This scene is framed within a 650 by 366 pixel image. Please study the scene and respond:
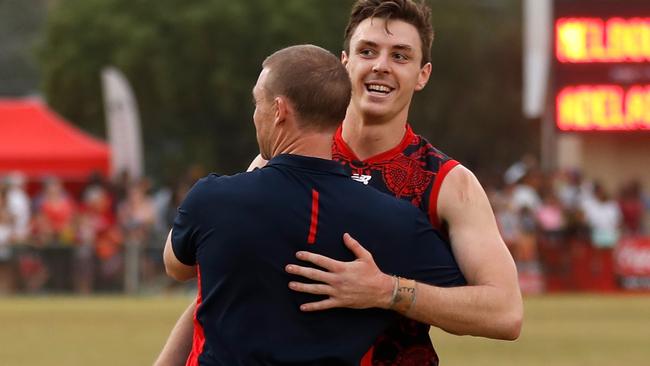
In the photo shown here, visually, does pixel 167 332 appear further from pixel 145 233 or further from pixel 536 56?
pixel 536 56

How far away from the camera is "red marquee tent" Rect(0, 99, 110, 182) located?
94.7ft

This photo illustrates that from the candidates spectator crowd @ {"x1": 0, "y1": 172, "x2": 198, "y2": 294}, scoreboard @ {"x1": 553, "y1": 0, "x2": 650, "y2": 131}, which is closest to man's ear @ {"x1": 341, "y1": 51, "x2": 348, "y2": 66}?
spectator crowd @ {"x1": 0, "y1": 172, "x2": 198, "y2": 294}

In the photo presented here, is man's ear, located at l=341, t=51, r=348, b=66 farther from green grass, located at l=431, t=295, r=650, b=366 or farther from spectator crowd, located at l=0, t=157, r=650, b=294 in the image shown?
spectator crowd, located at l=0, t=157, r=650, b=294

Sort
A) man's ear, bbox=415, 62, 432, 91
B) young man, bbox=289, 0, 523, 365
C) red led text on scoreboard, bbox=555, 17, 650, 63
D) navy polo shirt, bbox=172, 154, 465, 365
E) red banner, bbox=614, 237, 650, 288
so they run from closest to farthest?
navy polo shirt, bbox=172, 154, 465, 365
young man, bbox=289, 0, 523, 365
man's ear, bbox=415, 62, 432, 91
red banner, bbox=614, 237, 650, 288
red led text on scoreboard, bbox=555, 17, 650, 63

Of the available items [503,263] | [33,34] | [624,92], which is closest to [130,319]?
[624,92]

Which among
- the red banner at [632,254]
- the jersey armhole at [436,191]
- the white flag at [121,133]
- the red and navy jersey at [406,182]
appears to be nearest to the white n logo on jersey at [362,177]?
the red and navy jersey at [406,182]

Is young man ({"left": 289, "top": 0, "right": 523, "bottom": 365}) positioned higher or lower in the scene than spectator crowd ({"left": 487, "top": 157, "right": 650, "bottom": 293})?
higher

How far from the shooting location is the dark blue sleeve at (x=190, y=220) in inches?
180

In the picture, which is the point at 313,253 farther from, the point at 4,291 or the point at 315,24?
the point at 315,24

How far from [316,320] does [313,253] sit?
18cm

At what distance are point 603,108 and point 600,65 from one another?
65cm

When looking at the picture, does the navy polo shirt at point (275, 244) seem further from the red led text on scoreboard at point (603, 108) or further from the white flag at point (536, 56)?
the white flag at point (536, 56)

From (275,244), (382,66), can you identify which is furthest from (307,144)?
(382,66)

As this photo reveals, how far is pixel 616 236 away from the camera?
2431cm
